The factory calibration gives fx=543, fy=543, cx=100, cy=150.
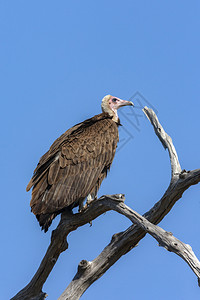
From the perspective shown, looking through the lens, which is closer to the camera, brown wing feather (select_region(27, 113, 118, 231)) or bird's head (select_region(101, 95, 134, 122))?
brown wing feather (select_region(27, 113, 118, 231))

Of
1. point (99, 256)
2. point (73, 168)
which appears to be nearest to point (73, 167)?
point (73, 168)

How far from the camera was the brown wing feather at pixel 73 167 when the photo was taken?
7.61 metres

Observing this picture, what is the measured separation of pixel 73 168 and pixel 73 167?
0.07 feet

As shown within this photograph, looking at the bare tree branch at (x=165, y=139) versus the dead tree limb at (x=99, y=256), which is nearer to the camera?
the dead tree limb at (x=99, y=256)

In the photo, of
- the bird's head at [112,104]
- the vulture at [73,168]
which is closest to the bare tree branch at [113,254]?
the vulture at [73,168]

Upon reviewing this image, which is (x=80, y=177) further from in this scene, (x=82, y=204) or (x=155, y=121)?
(x=155, y=121)

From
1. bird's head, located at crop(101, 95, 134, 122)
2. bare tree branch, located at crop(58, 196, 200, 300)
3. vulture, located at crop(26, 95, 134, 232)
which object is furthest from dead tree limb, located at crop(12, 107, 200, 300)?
bird's head, located at crop(101, 95, 134, 122)

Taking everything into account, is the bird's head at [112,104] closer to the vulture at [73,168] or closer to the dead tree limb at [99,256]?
the vulture at [73,168]

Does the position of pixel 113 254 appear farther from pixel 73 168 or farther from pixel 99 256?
pixel 73 168

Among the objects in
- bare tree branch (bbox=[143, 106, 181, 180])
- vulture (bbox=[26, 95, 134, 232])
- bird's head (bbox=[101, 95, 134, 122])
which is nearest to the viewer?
bare tree branch (bbox=[143, 106, 181, 180])

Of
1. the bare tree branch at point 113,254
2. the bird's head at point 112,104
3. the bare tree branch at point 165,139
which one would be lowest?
the bare tree branch at point 113,254

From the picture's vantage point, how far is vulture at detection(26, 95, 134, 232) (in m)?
7.58

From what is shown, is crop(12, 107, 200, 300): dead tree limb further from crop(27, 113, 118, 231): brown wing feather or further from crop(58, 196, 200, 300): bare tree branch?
crop(27, 113, 118, 231): brown wing feather

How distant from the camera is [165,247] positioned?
647 cm
